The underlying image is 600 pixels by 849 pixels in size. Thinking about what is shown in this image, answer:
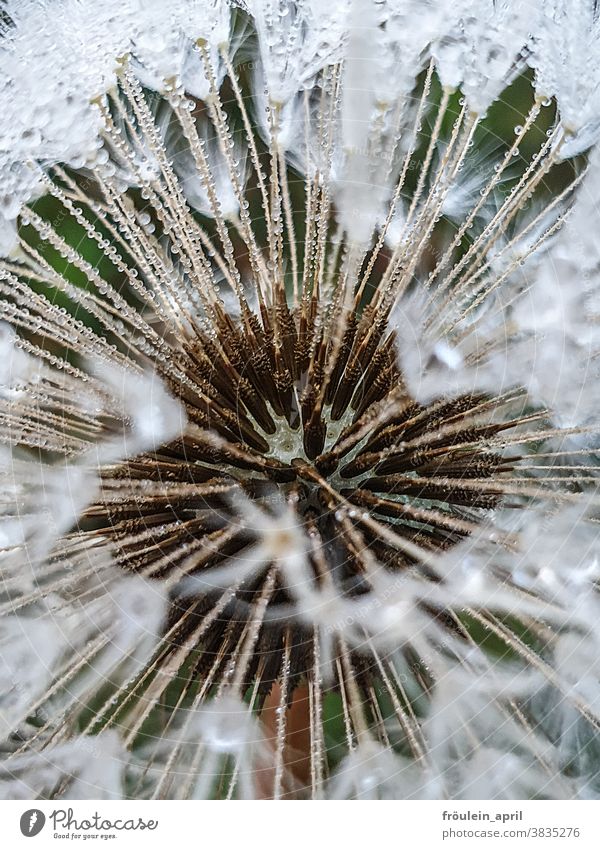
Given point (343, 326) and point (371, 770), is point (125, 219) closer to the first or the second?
point (343, 326)
